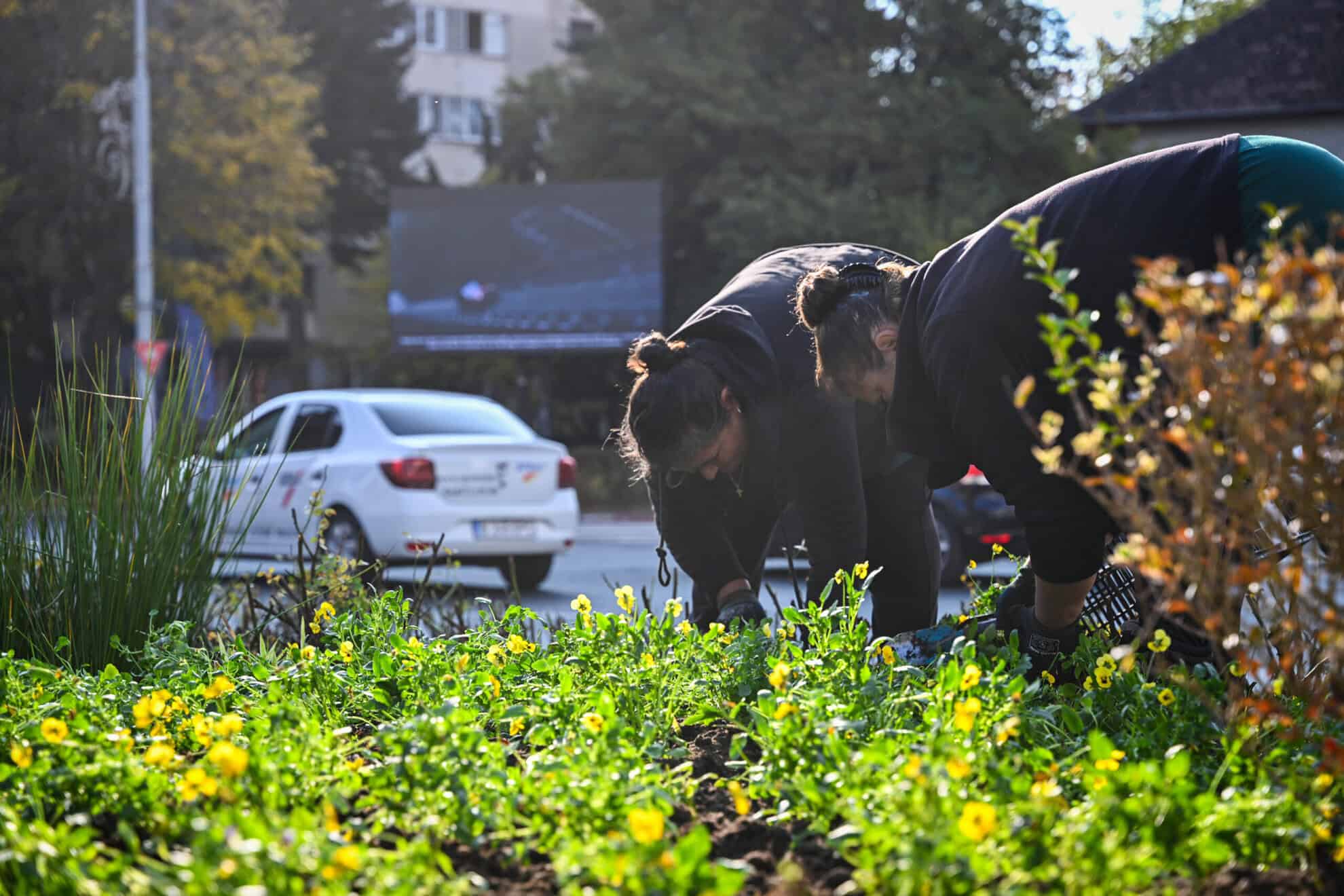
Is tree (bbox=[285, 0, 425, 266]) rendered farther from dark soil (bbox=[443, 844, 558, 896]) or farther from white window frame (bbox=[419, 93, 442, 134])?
dark soil (bbox=[443, 844, 558, 896])

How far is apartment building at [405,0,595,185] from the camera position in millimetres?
45875

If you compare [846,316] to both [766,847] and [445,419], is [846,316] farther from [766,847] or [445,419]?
[445,419]

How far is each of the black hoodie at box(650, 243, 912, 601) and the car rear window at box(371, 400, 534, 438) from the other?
6.36m

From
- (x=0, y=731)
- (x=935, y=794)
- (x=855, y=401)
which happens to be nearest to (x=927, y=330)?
(x=855, y=401)

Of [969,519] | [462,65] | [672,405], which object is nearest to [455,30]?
[462,65]

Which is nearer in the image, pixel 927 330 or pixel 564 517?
pixel 927 330

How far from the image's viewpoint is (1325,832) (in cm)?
208

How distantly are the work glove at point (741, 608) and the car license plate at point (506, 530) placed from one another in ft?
20.7

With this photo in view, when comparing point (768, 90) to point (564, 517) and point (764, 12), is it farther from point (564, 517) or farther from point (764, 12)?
point (564, 517)

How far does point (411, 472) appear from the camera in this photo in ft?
33.9

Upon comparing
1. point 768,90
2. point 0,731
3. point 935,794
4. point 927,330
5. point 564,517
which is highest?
point 768,90

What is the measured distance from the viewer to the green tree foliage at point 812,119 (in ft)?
87.5

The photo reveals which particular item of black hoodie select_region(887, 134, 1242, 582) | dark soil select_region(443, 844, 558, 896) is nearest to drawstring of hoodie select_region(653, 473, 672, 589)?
black hoodie select_region(887, 134, 1242, 582)

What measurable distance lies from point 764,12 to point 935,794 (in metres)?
28.0
